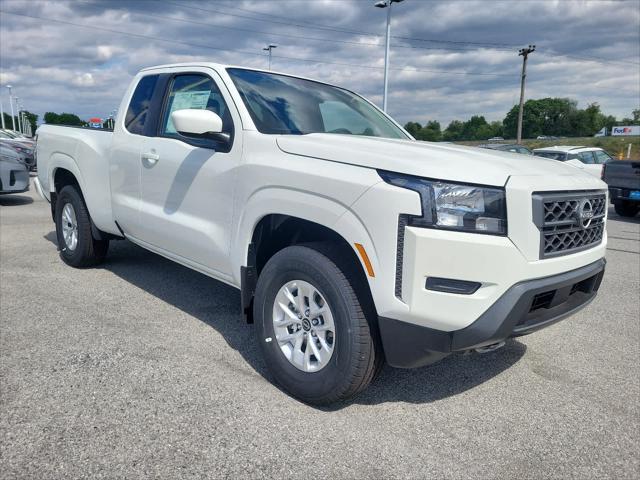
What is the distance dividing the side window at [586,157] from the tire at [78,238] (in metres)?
15.4

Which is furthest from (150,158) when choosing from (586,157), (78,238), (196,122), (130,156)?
(586,157)

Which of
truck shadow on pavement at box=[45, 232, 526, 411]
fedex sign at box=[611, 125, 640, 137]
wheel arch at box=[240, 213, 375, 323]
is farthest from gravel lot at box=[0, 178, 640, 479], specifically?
fedex sign at box=[611, 125, 640, 137]

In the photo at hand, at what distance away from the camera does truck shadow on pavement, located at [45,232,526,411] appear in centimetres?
318

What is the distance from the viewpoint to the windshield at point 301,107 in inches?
135

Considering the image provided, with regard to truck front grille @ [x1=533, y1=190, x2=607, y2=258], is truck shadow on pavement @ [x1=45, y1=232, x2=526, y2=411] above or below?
below

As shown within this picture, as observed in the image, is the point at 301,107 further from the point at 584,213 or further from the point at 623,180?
the point at 623,180

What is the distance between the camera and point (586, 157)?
16.8 metres

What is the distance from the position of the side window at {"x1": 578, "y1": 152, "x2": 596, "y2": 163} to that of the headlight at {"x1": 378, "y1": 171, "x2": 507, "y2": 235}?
632 inches

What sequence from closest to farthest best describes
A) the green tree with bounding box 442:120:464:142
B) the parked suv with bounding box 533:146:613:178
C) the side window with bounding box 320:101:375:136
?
the side window with bounding box 320:101:375:136 → the parked suv with bounding box 533:146:613:178 → the green tree with bounding box 442:120:464:142

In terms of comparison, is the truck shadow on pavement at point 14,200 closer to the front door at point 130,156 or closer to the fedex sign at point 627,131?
the front door at point 130,156

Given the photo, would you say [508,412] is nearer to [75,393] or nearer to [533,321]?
[533,321]

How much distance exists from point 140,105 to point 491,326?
3479 mm

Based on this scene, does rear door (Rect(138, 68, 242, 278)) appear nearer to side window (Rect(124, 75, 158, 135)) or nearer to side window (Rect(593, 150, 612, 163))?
side window (Rect(124, 75, 158, 135))

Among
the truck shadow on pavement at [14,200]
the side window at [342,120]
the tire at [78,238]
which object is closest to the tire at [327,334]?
the side window at [342,120]
